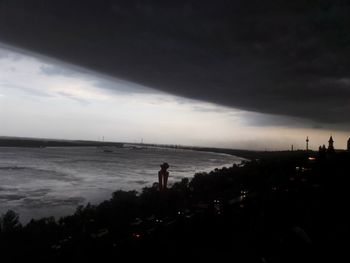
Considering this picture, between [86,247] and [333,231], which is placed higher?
[333,231]

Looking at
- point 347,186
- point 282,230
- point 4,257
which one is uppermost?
point 347,186

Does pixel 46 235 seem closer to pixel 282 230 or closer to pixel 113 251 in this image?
pixel 113 251

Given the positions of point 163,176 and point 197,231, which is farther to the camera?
point 163,176

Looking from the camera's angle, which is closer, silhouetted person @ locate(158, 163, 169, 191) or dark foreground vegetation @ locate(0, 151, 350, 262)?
dark foreground vegetation @ locate(0, 151, 350, 262)

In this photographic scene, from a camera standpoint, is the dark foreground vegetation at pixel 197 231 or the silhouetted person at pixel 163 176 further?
the silhouetted person at pixel 163 176

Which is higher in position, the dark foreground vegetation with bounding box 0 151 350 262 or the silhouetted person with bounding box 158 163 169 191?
the silhouetted person with bounding box 158 163 169 191

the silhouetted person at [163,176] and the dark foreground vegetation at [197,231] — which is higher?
the silhouetted person at [163,176]

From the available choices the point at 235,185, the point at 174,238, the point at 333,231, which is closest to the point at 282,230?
the point at 333,231

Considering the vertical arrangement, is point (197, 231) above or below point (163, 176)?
below
